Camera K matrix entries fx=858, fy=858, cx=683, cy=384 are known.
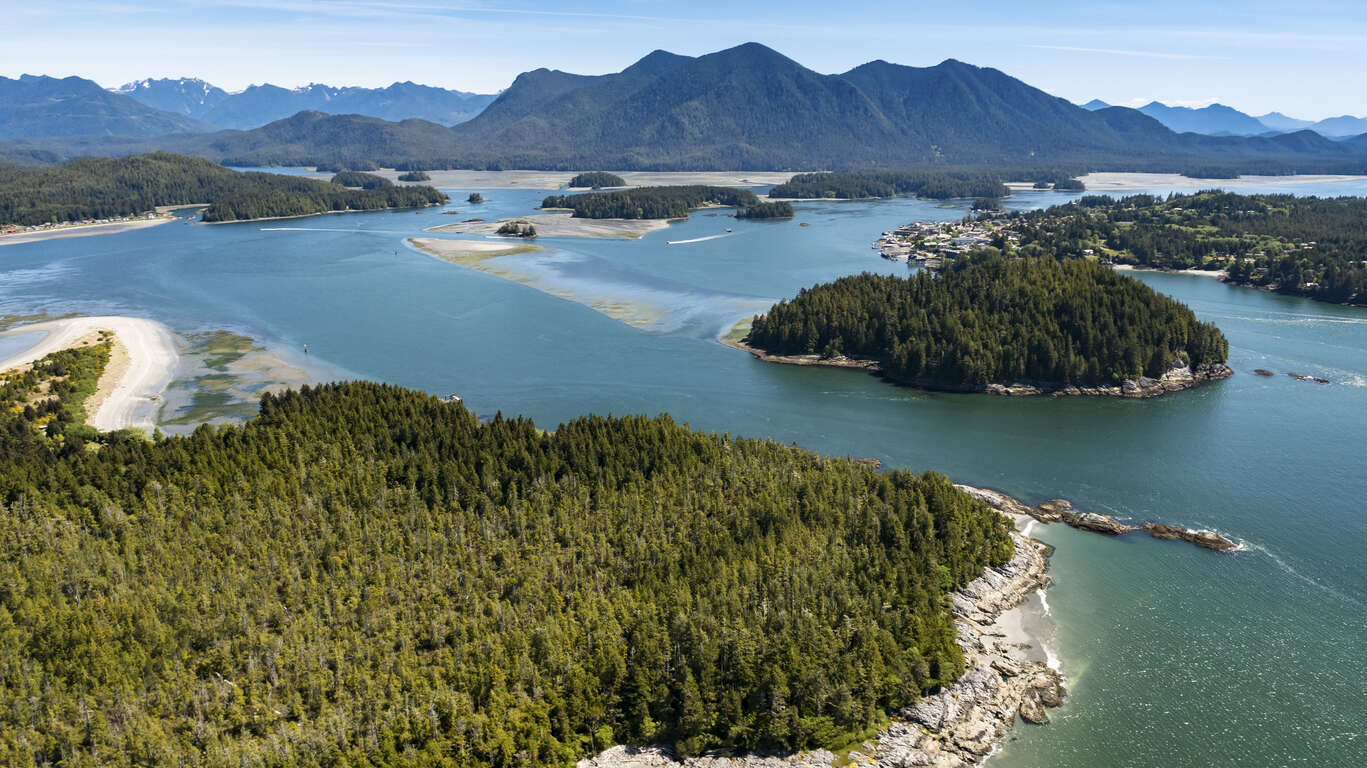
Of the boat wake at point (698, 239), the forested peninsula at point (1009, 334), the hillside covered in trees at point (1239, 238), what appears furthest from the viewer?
the boat wake at point (698, 239)

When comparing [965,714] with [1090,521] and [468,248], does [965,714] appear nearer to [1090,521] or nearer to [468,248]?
Result: [1090,521]

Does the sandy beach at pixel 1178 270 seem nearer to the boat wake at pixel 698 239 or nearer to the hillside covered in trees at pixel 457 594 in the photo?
the boat wake at pixel 698 239

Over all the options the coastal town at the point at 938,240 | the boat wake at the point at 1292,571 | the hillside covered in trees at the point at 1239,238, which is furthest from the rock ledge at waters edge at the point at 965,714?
the hillside covered in trees at the point at 1239,238

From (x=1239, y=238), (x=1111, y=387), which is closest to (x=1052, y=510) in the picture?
(x=1111, y=387)

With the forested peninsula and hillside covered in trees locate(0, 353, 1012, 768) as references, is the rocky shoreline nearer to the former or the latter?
the forested peninsula

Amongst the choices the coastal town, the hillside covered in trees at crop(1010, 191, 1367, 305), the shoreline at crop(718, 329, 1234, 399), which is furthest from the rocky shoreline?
the coastal town

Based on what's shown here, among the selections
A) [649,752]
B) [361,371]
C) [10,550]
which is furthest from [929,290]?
[10,550]

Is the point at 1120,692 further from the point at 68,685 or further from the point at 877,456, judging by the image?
the point at 68,685
